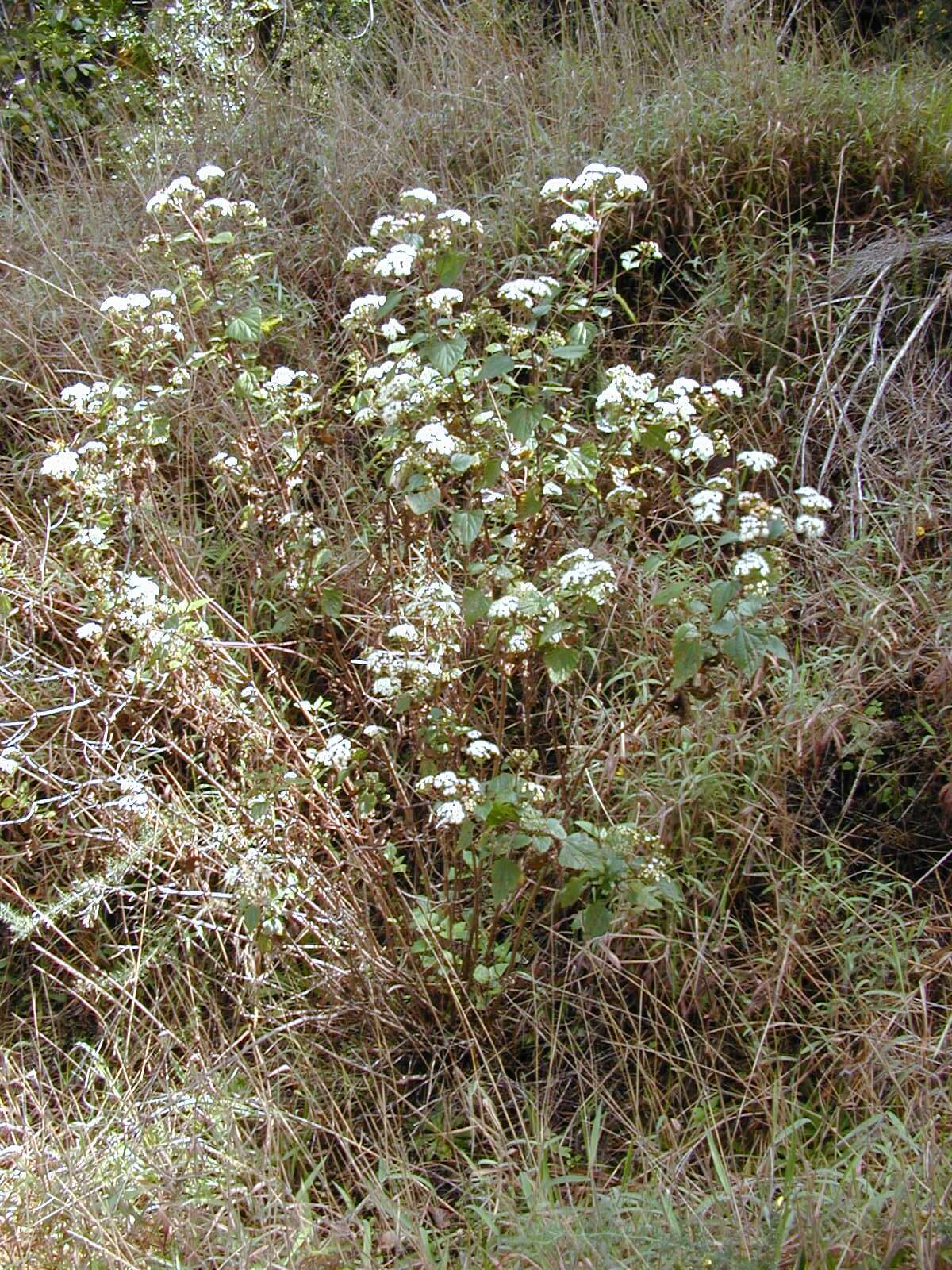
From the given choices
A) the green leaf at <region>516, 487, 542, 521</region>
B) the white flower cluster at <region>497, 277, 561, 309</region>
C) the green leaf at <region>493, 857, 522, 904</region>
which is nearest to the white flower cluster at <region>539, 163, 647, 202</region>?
the white flower cluster at <region>497, 277, 561, 309</region>

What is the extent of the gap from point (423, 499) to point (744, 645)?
0.60m

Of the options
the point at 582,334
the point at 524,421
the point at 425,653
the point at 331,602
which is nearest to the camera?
the point at 524,421

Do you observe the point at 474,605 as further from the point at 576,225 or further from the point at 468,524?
the point at 576,225

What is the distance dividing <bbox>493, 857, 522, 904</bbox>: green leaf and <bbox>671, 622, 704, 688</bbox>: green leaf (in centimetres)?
44

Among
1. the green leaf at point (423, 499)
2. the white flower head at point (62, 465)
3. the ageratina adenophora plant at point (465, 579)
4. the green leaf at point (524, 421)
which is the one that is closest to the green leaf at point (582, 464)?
the ageratina adenophora plant at point (465, 579)

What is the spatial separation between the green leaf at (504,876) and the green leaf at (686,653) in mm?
438

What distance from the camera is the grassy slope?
80.0 inches

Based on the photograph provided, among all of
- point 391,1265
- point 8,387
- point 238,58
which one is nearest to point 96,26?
point 238,58

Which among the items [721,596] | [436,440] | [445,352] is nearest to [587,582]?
[721,596]

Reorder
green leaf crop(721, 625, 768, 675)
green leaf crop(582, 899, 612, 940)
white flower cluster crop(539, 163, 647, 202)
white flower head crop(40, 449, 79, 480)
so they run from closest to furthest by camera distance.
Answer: green leaf crop(721, 625, 768, 675), green leaf crop(582, 899, 612, 940), white flower cluster crop(539, 163, 647, 202), white flower head crop(40, 449, 79, 480)

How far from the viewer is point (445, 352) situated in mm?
1989

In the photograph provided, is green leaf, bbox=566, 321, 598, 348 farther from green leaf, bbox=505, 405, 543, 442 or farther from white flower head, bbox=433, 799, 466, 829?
white flower head, bbox=433, 799, 466, 829

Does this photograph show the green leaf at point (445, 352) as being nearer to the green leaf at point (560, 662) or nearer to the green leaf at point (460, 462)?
the green leaf at point (460, 462)

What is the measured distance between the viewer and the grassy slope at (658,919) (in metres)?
2.03
